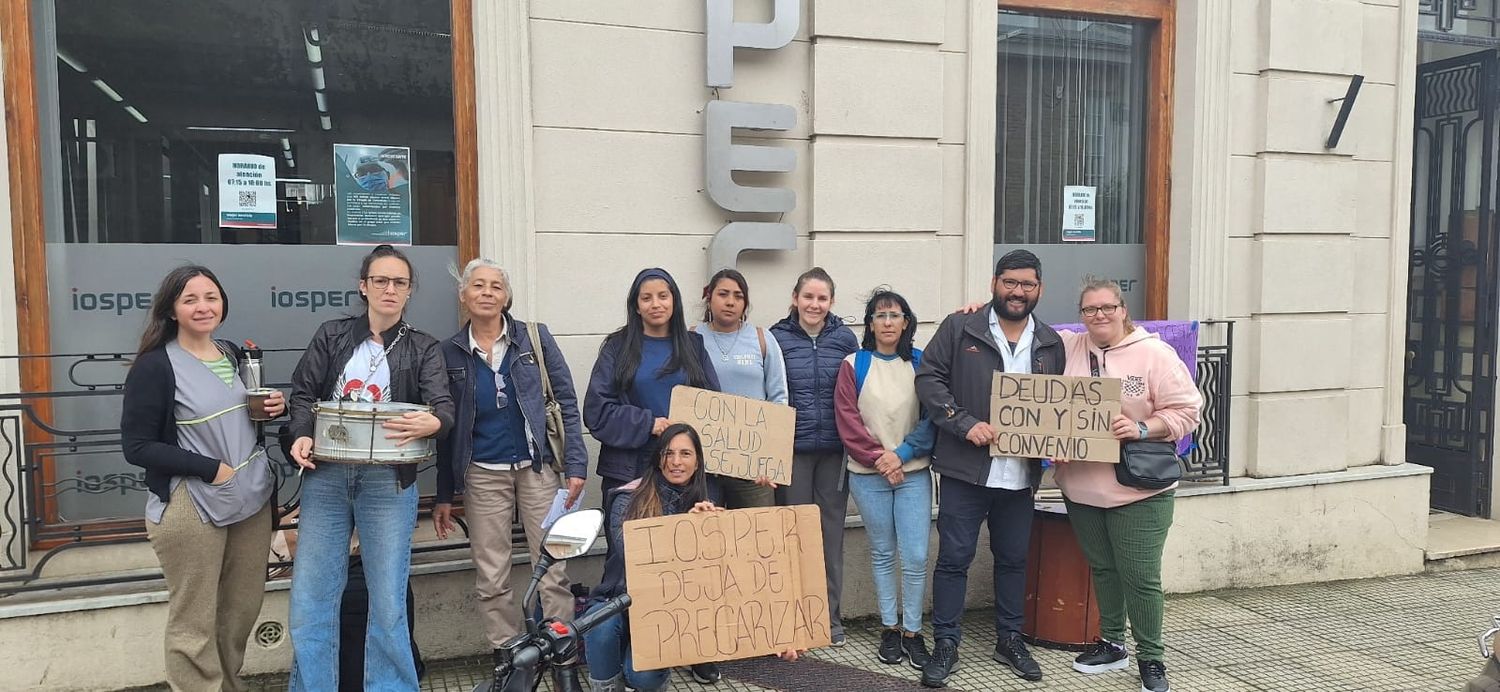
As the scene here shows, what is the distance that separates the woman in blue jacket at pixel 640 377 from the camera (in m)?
4.59

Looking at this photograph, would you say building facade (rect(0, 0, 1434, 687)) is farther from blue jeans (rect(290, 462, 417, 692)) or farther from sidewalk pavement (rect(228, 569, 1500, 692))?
blue jeans (rect(290, 462, 417, 692))

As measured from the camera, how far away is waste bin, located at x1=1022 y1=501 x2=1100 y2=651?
5.30 meters

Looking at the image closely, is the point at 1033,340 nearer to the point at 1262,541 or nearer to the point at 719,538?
the point at 719,538

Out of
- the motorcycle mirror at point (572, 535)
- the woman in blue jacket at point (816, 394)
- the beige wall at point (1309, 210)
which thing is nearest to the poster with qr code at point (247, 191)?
the woman in blue jacket at point (816, 394)

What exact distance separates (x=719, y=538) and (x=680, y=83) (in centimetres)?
290

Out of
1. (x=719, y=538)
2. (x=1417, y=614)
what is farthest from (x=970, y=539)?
(x=1417, y=614)

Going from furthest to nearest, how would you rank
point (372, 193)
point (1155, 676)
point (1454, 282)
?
point (1454, 282)
point (372, 193)
point (1155, 676)

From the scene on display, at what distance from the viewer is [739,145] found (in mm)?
5770

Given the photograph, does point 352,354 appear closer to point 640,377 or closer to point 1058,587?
point 640,377

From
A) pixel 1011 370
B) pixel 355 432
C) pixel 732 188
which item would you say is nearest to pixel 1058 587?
pixel 1011 370

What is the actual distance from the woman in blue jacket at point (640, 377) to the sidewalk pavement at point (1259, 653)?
4.16 ft

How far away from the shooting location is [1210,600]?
6449 mm

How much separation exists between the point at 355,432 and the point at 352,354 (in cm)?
41

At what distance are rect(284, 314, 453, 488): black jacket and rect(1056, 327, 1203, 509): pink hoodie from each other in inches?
122
